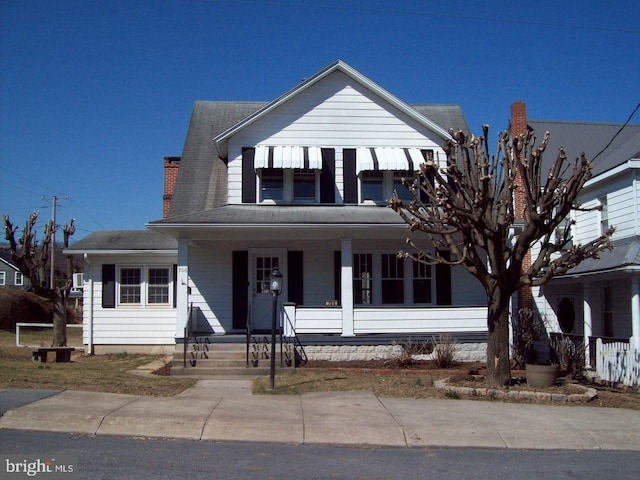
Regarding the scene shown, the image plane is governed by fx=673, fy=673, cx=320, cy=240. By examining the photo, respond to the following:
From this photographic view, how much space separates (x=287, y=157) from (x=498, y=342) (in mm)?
8127

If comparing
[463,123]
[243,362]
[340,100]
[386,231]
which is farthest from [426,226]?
[463,123]

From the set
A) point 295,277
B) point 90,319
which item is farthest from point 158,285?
point 295,277

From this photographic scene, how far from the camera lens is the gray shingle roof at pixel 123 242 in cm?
1977

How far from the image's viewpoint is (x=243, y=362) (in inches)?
634

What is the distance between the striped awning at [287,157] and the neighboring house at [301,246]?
33mm

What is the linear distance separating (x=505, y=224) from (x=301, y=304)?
772 cm

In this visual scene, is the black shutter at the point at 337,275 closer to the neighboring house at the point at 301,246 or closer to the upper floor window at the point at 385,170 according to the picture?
the neighboring house at the point at 301,246

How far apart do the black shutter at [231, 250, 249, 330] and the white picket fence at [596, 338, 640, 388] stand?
906cm

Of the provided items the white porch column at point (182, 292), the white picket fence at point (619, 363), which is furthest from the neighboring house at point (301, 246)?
the white picket fence at point (619, 363)

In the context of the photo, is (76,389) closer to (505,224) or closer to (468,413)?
(468,413)

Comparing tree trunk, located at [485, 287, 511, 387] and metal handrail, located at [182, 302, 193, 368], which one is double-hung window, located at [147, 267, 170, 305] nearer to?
metal handrail, located at [182, 302, 193, 368]

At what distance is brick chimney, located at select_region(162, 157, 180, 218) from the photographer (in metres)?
21.8

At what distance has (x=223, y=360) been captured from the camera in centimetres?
1609

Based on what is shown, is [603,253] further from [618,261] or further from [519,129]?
[519,129]
